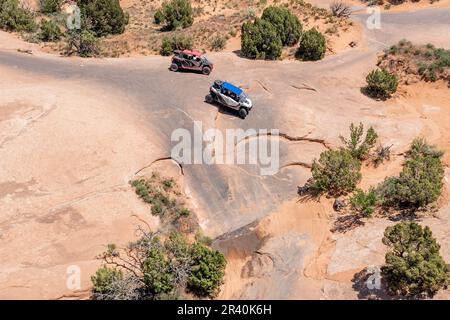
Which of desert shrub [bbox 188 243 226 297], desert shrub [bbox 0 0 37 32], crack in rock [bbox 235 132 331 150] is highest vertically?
desert shrub [bbox 0 0 37 32]

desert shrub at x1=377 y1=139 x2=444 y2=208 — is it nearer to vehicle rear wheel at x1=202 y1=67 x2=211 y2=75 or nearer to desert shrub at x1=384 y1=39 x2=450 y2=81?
desert shrub at x1=384 y1=39 x2=450 y2=81

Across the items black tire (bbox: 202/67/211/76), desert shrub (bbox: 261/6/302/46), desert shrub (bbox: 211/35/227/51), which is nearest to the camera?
black tire (bbox: 202/67/211/76)

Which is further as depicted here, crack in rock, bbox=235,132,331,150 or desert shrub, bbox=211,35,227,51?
desert shrub, bbox=211,35,227,51

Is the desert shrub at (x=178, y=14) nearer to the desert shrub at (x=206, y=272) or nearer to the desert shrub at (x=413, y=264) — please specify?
the desert shrub at (x=206, y=272)

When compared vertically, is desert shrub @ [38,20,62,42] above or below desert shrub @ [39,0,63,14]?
below

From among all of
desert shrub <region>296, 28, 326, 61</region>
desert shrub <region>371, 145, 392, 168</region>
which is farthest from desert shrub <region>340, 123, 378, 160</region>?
desert shrub <region>296, 28, 326, 61</region>

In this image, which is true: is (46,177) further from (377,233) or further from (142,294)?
(377,233)
